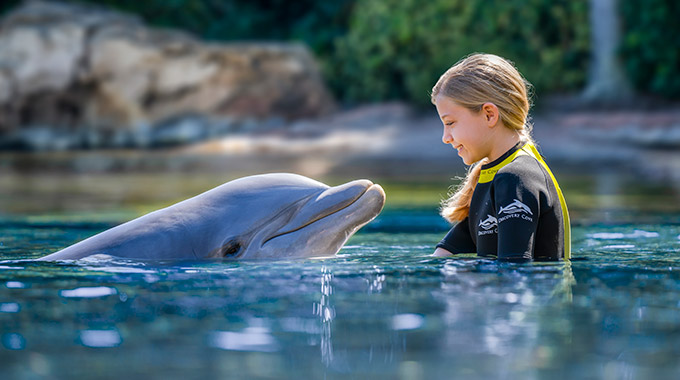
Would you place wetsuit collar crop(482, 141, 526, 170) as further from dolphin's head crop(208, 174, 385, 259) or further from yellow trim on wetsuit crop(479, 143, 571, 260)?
dolphin's head crop(208, 174, 385, 259)

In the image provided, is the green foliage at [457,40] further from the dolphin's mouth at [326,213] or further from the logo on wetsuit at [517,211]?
the logo on wetsuit at [517,211]

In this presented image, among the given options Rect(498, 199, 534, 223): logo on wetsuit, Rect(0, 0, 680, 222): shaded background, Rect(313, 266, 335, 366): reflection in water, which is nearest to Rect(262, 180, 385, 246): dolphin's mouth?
Rect(313, 266, 335, 366): reflection in water

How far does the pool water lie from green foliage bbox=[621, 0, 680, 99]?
561 inches

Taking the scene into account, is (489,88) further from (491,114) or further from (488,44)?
(488,44)

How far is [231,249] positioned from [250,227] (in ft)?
0.48

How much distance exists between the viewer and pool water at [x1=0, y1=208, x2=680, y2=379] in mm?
2811

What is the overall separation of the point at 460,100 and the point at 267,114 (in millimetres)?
16615

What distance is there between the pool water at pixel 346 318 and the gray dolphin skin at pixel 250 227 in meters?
0.11

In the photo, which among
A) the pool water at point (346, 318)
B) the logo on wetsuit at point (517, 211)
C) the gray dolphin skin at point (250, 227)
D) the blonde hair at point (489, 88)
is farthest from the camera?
the gray dolphin skin at point (250, 227)

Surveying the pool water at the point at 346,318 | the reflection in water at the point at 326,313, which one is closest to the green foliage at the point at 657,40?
the pool water at the point at 346,318

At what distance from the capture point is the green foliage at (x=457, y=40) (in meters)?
19.8

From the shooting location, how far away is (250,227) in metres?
4.79

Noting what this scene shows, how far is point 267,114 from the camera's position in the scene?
2109 centimetres

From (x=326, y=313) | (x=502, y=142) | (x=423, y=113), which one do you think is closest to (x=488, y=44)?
(x=423, y=113)
